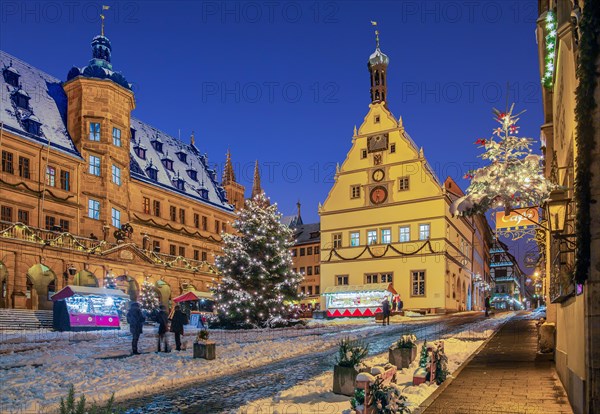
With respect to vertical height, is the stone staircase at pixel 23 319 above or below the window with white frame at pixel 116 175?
below

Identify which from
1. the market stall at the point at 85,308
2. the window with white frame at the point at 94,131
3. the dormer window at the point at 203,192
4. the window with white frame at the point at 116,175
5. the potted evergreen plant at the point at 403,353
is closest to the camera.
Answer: the potted evergreen plant at the point at 403,353

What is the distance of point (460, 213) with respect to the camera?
10891mm

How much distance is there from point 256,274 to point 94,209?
54.5 feet

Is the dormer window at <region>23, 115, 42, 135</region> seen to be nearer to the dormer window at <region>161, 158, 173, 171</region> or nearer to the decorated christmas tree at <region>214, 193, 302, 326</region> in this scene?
the decorated christmas tree at <region>214, 193, 302, 326</region>

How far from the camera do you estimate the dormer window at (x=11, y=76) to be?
141 feet

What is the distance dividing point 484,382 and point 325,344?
468 inches

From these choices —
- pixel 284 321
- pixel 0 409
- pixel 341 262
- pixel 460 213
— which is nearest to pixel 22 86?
pixel 284 321

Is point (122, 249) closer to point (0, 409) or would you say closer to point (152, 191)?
point (152, 191)

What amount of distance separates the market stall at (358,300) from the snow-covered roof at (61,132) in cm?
1925

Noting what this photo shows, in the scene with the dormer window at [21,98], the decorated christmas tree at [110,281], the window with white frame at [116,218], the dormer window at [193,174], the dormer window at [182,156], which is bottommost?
the decorated christmas tree at [110,281]

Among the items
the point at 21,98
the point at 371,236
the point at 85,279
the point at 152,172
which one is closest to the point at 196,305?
the point at 85,279

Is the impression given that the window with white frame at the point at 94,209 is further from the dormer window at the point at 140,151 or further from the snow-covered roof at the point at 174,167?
the dormer window at the point at 140,151

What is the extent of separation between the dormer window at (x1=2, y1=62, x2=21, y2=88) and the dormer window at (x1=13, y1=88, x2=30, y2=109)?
0.81m

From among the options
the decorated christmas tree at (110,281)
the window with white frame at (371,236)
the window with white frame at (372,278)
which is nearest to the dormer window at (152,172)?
the decorated christmas tree at (110,281)
